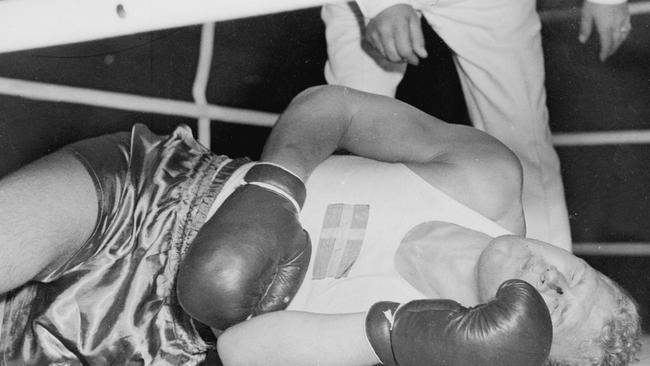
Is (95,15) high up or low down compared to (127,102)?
up

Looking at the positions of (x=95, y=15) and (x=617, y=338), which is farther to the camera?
(x=617, y=338)

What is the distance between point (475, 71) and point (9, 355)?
85 cm

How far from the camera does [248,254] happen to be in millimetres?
693

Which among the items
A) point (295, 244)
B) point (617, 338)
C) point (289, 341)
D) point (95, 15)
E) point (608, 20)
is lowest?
point (617, 338)

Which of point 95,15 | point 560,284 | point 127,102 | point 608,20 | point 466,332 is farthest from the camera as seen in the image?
point 127,102

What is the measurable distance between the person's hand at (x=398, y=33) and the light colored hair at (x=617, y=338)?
0.42 metres

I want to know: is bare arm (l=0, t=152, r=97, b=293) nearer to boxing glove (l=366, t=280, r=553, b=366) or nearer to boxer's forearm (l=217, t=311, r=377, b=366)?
boxer's forearm (l=217, t=311, r=377, b=366)

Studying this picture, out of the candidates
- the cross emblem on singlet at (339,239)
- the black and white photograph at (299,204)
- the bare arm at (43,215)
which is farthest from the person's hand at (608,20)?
the bare arm at (43,215)

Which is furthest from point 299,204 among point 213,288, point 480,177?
point 480,177

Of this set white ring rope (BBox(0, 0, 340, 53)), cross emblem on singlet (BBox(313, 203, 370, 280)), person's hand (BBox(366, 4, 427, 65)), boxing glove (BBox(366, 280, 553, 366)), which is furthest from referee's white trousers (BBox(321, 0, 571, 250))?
white ring rope (BBox(0, 0, 340, 53))

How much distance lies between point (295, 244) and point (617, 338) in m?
0.47

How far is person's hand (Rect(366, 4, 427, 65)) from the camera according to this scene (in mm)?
858

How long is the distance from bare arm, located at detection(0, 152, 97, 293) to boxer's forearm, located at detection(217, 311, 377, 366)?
0.23 m

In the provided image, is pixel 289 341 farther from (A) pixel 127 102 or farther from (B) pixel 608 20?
(B) pixel 608 20
